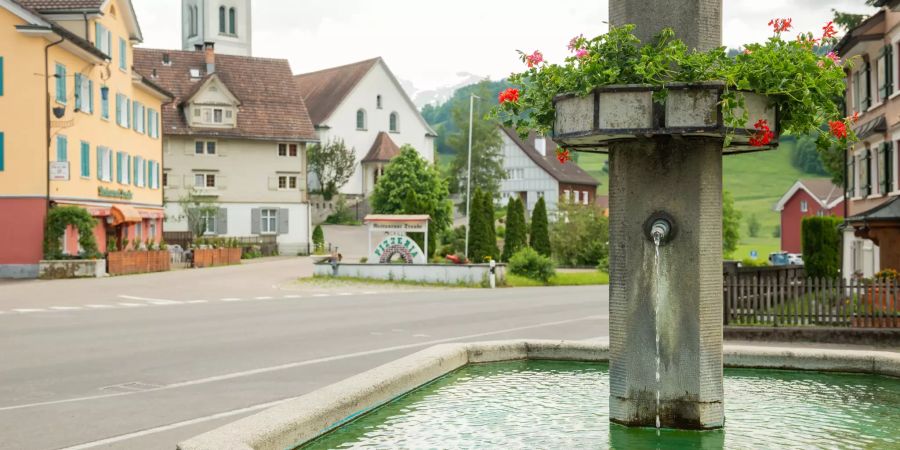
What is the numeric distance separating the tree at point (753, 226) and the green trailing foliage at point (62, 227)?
391 feet

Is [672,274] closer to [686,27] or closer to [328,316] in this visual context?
[686,27]

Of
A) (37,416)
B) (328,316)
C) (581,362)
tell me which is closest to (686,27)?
(581,362)

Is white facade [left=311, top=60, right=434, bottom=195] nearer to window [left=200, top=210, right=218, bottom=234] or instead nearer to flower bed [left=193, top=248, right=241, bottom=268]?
window [left=200, top=210, right=218, bottom=234]

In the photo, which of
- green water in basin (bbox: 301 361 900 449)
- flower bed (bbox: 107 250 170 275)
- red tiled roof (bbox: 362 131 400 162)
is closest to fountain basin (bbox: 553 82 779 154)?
green water in basin (bbox: 301 361 900 449)

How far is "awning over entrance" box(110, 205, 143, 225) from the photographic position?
140 feet

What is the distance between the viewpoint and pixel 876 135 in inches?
1254

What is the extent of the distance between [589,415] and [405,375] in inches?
70.5

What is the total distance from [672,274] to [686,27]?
1944mm

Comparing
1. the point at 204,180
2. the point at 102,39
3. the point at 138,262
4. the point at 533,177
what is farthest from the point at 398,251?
the point at 533,177

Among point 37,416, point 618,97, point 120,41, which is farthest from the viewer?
point 120,41

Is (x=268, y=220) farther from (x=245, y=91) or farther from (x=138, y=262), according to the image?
(x=138, y=262)

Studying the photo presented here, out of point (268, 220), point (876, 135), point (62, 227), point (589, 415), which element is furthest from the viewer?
point (268, 220)

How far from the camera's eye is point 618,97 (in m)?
7.17

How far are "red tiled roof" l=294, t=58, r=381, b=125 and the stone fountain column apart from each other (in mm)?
79286
